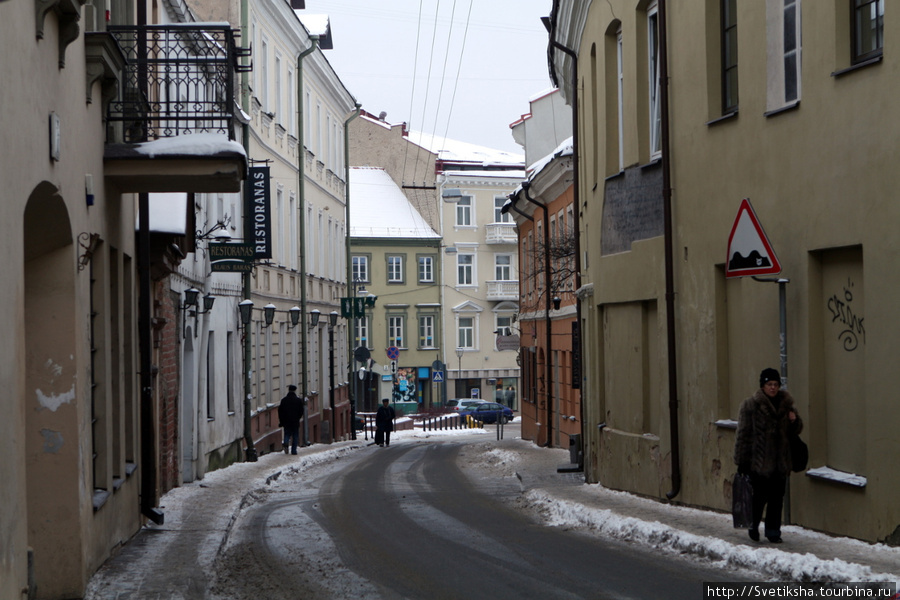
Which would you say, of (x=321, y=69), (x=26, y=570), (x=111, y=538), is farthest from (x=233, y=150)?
(x=321, y=69)

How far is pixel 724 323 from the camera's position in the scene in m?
12.8

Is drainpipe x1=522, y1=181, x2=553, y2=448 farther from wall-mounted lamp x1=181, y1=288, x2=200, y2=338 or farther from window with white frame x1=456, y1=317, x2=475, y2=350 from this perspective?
window with white frame x1=456, y1=317, x2=475, y2=350

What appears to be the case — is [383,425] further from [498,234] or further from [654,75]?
[498,234]

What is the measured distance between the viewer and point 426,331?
222ft

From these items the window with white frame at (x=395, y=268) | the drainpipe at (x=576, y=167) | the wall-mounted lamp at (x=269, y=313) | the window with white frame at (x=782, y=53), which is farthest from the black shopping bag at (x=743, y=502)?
the window with white frame at (x=395, y=268)

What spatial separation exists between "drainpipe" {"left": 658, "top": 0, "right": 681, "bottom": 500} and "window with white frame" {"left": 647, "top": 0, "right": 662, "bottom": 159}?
0.83 meters

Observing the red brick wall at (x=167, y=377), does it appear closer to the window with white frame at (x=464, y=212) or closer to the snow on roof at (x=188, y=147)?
the snow on roof at (x=188, y=147)

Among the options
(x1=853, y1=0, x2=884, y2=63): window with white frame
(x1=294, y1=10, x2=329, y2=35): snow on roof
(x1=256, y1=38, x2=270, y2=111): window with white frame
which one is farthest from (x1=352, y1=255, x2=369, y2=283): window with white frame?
(x1=853, y1=0, x2=884, y2=63): window with white frame

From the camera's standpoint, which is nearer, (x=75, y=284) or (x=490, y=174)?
(x=75, y=284)

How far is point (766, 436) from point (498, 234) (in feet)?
192

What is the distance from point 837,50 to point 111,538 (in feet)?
25.6

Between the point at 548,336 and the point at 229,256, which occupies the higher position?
the point at 229,256

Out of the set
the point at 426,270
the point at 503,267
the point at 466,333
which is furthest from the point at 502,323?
the point at 426,270

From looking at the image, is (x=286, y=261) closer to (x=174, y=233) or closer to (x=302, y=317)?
(x=302, y=317)
